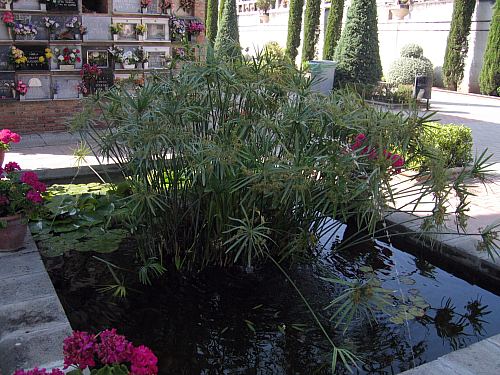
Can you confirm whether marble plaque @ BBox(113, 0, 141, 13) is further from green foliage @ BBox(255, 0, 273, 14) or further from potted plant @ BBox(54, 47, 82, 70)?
green foliage @ BBox(255, 0, 273, 14)

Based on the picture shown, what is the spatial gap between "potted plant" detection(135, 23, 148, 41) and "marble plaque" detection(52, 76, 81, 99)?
102cm

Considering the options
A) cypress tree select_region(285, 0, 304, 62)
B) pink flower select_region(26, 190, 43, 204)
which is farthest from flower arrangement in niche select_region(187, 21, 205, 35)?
cypress tree select_region(285, 0, 304, 62)

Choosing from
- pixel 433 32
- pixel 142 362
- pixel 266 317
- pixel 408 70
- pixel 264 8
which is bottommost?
pixel 266 317

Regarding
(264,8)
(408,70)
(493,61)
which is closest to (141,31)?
(408,70)

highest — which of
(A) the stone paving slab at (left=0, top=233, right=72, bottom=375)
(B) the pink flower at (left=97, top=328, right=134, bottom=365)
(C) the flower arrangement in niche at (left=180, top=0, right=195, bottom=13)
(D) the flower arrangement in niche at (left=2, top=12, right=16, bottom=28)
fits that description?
(C) the flower arrangement in niche at (left=180, top=0, right=195, bottom=13)

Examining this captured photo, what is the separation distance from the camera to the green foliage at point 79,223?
3795 mm

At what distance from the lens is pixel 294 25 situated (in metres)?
18.6

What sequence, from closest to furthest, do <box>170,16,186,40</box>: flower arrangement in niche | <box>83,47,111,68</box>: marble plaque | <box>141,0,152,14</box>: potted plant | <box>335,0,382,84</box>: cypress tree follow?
<box>83,47,111,68</box>: marble plaque < <box>141,0,152,14</box>: potted plant < <box>170,16,186,40</box>: flower arrangement in niche < <box>335,0,382,84</box>: cypress tree

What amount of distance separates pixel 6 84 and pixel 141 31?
1.91 m

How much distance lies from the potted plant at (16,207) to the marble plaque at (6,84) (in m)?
3.82

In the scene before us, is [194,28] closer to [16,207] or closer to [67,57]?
[67,57]

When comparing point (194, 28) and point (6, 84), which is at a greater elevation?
point (194, 28)

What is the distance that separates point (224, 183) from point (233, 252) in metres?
0.69

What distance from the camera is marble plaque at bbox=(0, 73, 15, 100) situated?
6.88 meters
